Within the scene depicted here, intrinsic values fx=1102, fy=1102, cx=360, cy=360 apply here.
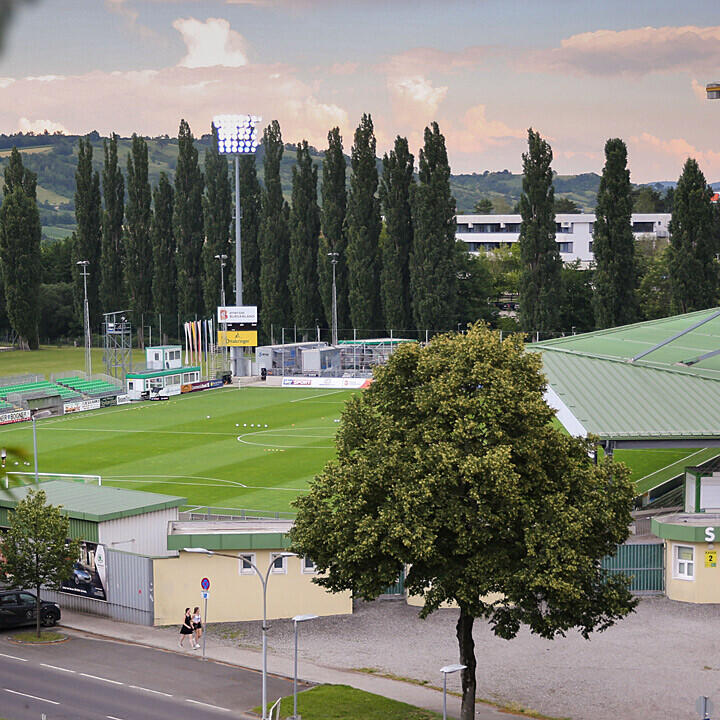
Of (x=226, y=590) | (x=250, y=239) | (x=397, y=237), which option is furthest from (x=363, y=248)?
(x=226, y=590)

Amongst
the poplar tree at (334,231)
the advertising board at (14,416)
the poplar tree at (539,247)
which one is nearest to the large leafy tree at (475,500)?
the advertising board at (14,416)

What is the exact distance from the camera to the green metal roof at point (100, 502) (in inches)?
1539

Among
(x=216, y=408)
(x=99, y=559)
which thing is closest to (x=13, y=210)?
(x=216, y=408)

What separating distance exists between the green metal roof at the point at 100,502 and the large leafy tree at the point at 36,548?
2136 millimetres

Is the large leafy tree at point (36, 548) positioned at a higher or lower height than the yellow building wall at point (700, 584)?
higher

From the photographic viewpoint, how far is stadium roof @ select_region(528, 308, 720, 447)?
3975cm

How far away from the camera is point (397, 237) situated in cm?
13038

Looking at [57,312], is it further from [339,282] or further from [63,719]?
[63,719]

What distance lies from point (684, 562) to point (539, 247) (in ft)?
281

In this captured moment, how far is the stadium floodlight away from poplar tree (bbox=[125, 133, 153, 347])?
29.1m

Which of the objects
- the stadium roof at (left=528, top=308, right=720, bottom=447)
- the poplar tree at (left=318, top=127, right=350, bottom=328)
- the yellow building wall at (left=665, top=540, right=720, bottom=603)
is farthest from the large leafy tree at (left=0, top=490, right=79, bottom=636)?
the poplar tree at (left=318, top=127, right=350, bottom=328)

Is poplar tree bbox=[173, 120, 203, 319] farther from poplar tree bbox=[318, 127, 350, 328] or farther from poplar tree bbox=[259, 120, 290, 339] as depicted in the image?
poplar tree bbox=[318, 127, 350, 328]

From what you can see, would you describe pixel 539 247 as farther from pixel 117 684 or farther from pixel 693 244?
pixel 117 684

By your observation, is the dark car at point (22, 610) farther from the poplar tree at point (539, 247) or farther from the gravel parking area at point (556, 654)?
the poplar tree at point (539, 247)
